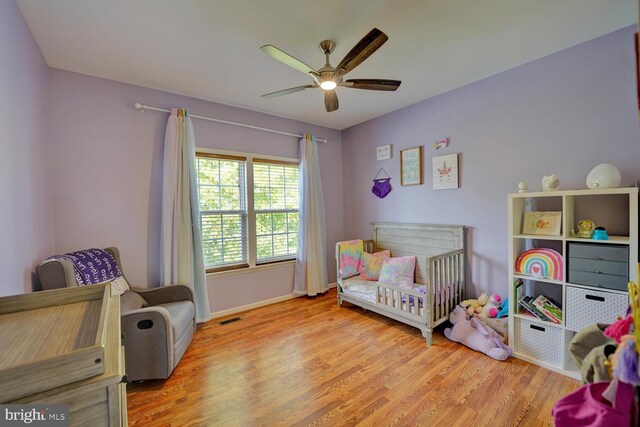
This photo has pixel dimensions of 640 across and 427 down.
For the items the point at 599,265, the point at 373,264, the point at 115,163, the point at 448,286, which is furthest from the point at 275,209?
the point at 599,265

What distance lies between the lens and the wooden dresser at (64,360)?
551mm

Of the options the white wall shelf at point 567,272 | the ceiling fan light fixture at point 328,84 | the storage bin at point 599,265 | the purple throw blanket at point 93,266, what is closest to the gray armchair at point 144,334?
the purple throw blanket at point 93,266

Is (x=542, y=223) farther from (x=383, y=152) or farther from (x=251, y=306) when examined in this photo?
(x=251, y=306)

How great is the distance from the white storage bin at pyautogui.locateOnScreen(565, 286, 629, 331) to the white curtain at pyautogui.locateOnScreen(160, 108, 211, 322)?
3.23 m

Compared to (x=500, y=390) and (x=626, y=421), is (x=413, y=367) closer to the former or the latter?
(x=500, y=390)

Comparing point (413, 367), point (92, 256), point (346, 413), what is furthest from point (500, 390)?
point (92, 256)

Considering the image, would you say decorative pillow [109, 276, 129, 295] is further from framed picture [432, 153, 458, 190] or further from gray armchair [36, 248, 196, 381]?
→ framed picture [432, 153, 458, 190]

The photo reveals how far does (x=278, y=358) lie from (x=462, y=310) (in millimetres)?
1830

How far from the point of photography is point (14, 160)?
156cm

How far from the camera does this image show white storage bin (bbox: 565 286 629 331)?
174 cm

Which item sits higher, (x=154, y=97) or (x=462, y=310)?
(x=154, y=97)

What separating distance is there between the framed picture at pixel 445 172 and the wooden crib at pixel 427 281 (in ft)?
1.54

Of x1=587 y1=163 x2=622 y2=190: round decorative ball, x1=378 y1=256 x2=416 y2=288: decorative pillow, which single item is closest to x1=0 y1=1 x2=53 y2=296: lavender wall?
A: x1=378 y1=256 x2=416 y2=288: decorative pillow

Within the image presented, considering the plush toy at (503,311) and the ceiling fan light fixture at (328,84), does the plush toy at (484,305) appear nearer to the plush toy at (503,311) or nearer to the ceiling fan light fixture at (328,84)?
the plush toy at (503,311)
